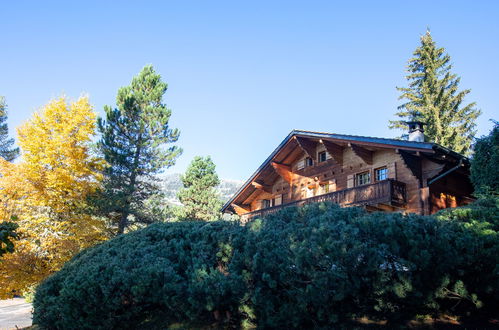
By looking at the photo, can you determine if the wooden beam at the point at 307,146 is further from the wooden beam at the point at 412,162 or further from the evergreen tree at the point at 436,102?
the evergreen tree at the point at 436,102

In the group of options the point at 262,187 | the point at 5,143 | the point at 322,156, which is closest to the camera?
the point at 322,156

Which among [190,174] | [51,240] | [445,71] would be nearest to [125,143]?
[51,240]

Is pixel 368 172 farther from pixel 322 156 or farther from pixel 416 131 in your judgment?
pixel 416 131

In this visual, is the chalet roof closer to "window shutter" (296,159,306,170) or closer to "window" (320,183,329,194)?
"window shutter" (296,159,306,170)

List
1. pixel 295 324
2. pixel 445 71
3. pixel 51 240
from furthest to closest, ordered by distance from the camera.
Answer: pixel 445 71 < pixel 51 240 < pixel 295 324

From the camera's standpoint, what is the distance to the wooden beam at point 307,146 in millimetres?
20156

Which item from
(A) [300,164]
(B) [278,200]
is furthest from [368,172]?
(B) [278,200]

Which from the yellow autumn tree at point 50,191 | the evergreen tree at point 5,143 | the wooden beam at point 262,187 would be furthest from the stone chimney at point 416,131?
the evergreen tree at point 5,143

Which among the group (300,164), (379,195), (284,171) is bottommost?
(379,195)

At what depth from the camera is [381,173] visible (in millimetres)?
17312

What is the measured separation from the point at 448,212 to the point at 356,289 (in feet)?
14.1

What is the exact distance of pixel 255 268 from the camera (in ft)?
22.1

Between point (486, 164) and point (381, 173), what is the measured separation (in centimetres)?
449

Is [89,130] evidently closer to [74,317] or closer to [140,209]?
[140,209]
